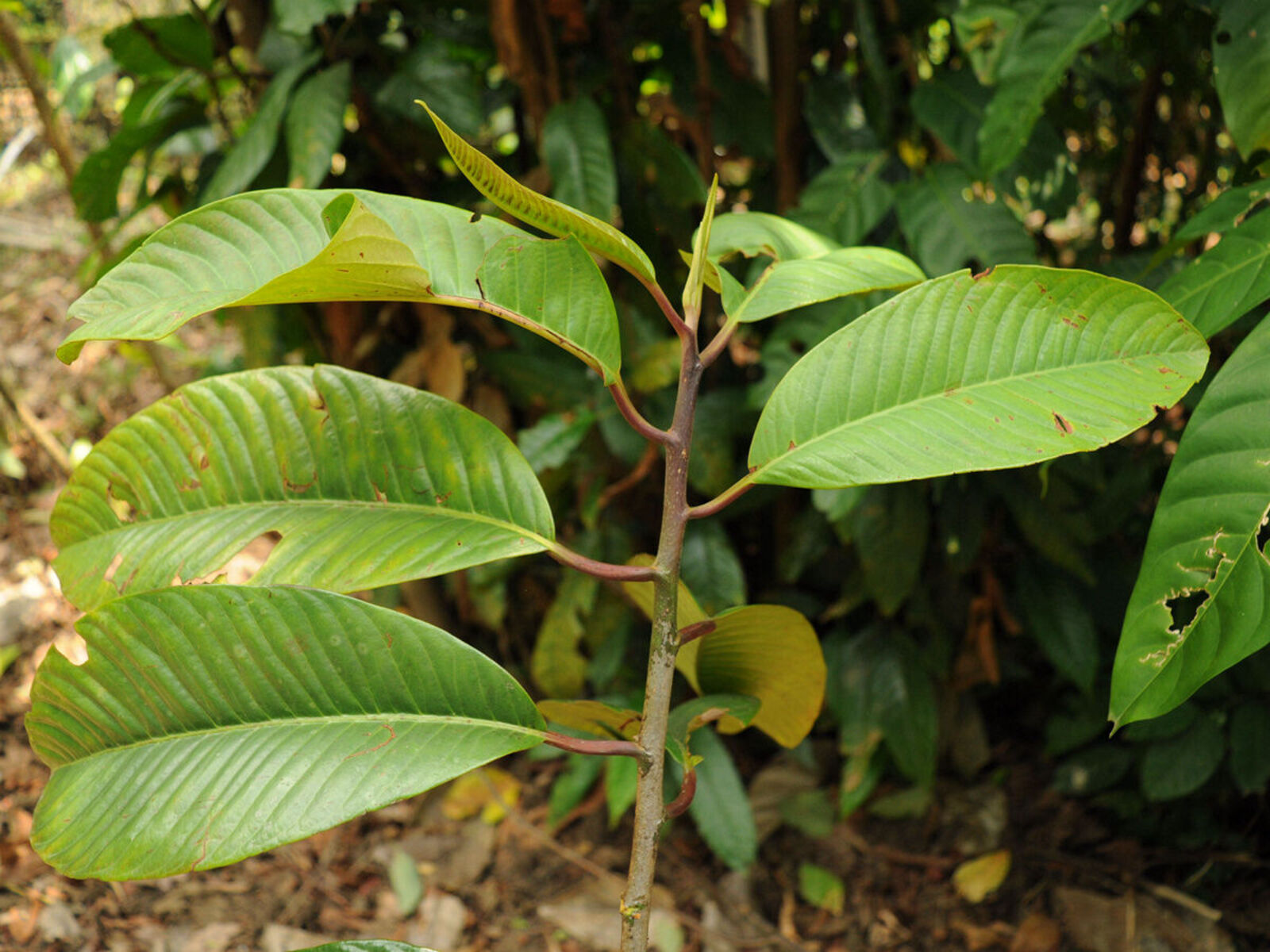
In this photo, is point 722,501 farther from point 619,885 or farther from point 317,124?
point 619,885

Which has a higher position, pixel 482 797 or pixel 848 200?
pixel 848 200

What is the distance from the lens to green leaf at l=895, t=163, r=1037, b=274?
1.00m

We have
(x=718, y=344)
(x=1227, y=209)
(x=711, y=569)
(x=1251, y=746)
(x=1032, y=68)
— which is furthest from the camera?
A: (x=711, y=569)

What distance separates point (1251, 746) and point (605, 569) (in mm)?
1008

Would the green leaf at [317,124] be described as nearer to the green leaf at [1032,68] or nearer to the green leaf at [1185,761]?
the green leaf at [1032,68]

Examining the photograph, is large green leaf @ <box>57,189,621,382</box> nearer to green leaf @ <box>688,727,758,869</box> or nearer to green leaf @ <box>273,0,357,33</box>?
green leaf @ <box>273,0,357,33</box>

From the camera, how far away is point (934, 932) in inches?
50.2

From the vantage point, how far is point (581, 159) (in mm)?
1082

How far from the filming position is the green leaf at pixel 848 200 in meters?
1.06

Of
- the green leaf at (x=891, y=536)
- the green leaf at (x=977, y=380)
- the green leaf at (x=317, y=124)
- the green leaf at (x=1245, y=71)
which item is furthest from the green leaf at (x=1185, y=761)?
the green leaf at (x=317, y=124)

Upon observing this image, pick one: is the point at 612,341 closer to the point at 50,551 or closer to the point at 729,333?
the point at 729,333

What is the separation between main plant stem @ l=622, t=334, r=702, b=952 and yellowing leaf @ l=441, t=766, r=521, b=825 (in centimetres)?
102

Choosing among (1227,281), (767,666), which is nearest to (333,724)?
(767,666)

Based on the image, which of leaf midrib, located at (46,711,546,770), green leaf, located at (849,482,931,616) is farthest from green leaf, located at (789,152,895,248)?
leaf midrib, located at (46,711,546,770)
